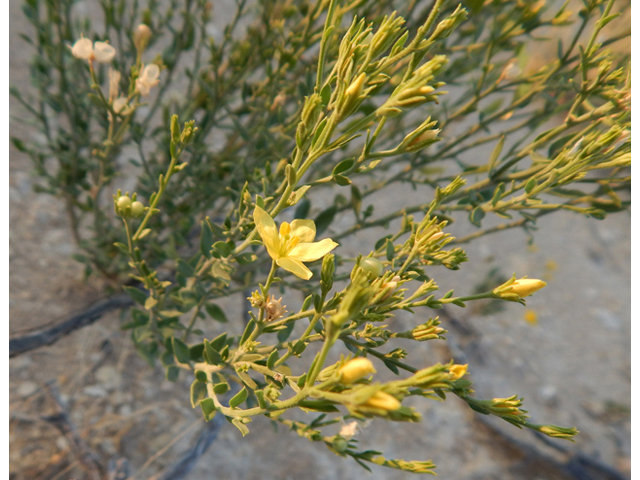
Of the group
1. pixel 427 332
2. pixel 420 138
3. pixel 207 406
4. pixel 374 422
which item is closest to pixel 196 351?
pixel 207 406

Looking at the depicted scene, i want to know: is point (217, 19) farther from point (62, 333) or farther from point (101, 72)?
point (62, 333)

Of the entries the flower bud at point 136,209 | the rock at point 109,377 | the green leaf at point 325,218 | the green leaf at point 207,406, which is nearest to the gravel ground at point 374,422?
the rock at point 109,377

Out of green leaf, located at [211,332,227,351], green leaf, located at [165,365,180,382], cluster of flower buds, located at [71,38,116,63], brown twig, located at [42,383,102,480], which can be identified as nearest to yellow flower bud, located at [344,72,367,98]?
green leaf, located at [211,332,227,351]

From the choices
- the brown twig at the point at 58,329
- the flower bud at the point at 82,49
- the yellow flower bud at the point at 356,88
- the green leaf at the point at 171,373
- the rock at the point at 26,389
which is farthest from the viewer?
the rock at the point at 26,389

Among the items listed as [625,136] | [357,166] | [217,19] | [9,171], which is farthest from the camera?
[217,19]

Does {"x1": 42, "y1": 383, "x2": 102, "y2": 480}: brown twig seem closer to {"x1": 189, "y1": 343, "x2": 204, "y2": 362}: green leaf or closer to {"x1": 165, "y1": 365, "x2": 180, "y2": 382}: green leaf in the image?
{"x1": 165, "y1": 365, "x2": 180, "y2": 382}: green leaf

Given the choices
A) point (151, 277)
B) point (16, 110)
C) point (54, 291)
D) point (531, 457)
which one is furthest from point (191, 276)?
point (531, 457)

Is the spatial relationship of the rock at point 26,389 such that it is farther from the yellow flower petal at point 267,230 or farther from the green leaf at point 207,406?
the yellow flower petal at point 267,230

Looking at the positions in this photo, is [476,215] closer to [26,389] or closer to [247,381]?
[247,381]
